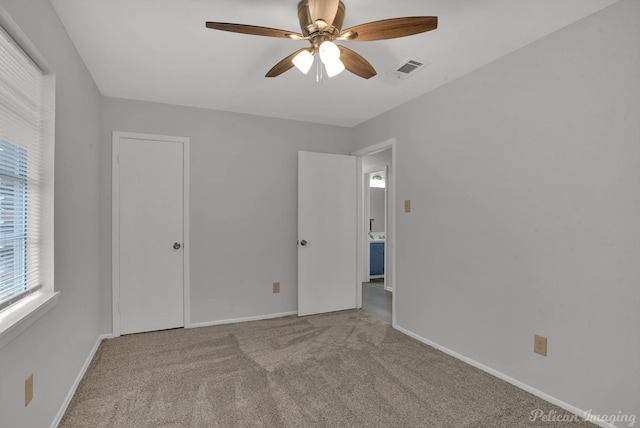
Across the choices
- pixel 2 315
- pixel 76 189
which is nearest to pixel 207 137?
pixel 76 189

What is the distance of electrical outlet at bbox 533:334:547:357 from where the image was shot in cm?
212

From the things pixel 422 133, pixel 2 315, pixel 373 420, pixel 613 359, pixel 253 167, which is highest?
pixel 422 133

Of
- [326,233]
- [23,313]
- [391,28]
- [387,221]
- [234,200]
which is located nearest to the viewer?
[23,313]

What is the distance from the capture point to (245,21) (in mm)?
1967

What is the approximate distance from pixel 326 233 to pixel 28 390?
2.91 m

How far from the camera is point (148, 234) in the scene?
10.8 ft

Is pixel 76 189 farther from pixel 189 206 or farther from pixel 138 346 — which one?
pixel 138 346

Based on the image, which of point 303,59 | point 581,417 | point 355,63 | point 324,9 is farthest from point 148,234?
point 581,417

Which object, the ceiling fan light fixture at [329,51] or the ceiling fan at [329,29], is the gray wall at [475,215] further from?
the ceiling fan light fixture at [329,51]

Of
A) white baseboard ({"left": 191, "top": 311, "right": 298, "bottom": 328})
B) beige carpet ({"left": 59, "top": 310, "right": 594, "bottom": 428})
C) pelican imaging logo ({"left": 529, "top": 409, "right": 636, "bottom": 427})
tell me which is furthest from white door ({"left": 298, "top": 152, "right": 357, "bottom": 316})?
pelican imaging logo ({"left": 529, "top": 409, "right": 636, "bottom": 427})

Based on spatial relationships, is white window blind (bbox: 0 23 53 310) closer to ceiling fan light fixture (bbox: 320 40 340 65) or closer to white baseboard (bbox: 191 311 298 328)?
ceiling fan light fixture (bbox: 320 40 340 65)

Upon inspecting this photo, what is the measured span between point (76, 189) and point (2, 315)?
117 cm

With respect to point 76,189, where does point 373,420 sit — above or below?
below

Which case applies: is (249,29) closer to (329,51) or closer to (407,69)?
(329,51)
